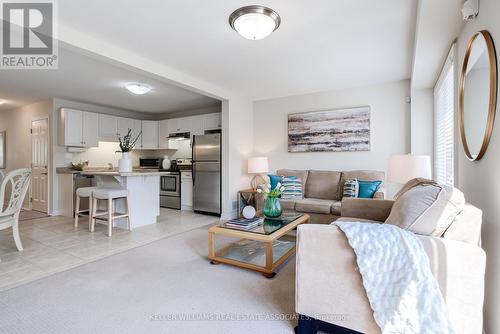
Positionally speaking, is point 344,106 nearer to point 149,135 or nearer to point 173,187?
point 173,187

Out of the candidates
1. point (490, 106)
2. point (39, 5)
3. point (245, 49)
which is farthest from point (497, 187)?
point (39, 5)

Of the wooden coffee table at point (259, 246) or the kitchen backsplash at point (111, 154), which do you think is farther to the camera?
the kitchen backsplash at point (111, 154)

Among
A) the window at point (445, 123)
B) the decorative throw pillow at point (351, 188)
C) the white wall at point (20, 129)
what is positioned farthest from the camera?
the white wall at point (20, 129)

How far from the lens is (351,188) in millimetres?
3555

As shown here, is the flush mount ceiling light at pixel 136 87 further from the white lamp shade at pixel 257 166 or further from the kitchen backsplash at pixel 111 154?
→ the kitchen backsplash at pixel 111 154

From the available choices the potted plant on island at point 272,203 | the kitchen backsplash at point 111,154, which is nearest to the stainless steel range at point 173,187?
the kitchen backsplash at point 111,154

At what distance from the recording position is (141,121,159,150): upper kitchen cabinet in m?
6.39

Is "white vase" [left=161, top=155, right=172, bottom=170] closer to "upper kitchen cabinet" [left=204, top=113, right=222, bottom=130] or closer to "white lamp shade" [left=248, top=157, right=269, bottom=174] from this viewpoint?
"upper kitchen cabinet" [left=204, top=113, right=222, bottom=130]

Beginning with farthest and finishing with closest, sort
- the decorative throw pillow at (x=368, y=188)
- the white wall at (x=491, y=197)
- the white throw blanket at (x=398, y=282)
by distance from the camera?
the decorative throw pillow at (x=368, y=188)
the white wall at (x=491, y=197)
the white throw blanket at (x=398, y=282)

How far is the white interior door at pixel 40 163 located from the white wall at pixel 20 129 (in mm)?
171

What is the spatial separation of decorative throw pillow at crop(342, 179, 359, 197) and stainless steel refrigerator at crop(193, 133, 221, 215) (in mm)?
2348

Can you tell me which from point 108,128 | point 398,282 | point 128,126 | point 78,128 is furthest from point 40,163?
point 398,282

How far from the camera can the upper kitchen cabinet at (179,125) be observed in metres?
Answer: 5.87

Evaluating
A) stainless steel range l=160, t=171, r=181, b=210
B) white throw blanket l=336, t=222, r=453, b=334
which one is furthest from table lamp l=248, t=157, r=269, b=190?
white throw blanket l=336, t=222, r=453, b=334
